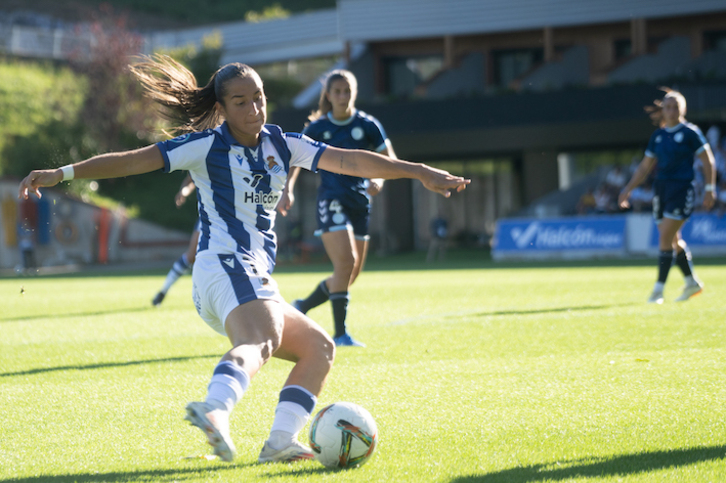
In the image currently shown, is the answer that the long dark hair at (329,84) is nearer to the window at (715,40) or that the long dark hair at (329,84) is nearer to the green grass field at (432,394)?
the green grass field at (432,394)

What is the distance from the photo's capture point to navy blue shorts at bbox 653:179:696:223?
9.37 metres

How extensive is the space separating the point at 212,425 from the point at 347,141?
452 cm

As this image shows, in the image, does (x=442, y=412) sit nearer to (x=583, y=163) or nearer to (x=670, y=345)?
(x=670, y=345)

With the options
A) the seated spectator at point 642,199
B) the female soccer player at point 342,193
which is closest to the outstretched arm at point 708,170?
the female soccer player at point 342,193

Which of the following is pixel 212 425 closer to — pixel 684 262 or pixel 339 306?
pixel 339 306

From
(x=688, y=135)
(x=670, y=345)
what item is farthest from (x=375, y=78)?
(x=670, y=345)

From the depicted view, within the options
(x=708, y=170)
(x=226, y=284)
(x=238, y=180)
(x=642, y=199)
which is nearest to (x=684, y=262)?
(x=708, y=170)

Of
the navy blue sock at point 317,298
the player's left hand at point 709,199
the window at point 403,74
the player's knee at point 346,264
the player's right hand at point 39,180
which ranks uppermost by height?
the window at point 403,74

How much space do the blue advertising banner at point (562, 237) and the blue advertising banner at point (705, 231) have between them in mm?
1071

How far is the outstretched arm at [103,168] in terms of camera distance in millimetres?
3254

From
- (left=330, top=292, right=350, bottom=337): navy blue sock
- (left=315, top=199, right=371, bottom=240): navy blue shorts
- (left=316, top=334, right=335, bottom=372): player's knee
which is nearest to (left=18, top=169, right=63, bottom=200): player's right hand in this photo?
(left=316, top=334, right=335, bottom=372): player's knee

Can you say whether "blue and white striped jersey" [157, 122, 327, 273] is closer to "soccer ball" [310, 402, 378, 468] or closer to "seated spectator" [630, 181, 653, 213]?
"soccer ball" [310, 402, 378, 468]

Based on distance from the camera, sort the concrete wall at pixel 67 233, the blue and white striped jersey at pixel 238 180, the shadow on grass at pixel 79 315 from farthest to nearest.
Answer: the concrete wall at pixel 67 233
the shadow on grass at pixel 79 315
the blue and white striped jersey at pixel 238 180

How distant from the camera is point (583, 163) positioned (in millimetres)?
30406
